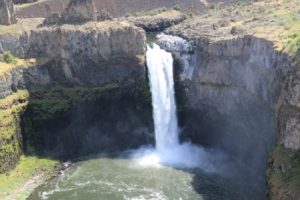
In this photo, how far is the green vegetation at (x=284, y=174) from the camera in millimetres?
43781

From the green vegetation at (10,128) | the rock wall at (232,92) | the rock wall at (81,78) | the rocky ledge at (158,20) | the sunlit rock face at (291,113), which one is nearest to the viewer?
the sunlit rock face at (291,113)

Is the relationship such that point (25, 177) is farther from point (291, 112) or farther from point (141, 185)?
point (291, 112)

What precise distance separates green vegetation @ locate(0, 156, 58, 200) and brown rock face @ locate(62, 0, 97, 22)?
61.0 ft

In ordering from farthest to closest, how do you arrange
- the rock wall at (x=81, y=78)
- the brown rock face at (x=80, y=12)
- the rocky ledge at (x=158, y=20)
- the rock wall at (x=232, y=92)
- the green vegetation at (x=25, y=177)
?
the rocky ledge at (x=158, y=20), the brown rock face at (x=80, y=12), the rock wall at (x=81, y=78), the green vegetation at (x=25, y=177), the rock wall at (x=232, y=92)

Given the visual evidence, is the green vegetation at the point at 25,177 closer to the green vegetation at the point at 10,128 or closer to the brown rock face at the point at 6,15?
the green vegetation at the point at 10,128

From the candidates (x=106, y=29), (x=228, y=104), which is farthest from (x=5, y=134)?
(x=228, y=104)

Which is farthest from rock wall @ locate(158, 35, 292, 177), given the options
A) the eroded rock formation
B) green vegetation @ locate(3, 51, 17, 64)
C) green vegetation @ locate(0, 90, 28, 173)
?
green vegetation @ locate(3, 51, 17, 64)

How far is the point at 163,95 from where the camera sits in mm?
68812

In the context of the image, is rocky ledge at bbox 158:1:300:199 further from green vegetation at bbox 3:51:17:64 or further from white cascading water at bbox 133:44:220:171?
green vegetation at bbox 3:51:17:64

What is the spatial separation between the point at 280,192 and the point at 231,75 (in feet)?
62.4

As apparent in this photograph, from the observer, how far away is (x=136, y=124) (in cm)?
6850

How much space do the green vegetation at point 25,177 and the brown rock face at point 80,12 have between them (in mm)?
18605

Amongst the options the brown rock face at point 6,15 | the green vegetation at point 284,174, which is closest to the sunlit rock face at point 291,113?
the green vegetation at point 284,174

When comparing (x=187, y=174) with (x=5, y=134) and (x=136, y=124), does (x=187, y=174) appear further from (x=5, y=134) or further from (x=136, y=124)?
(x=5, y=134)
